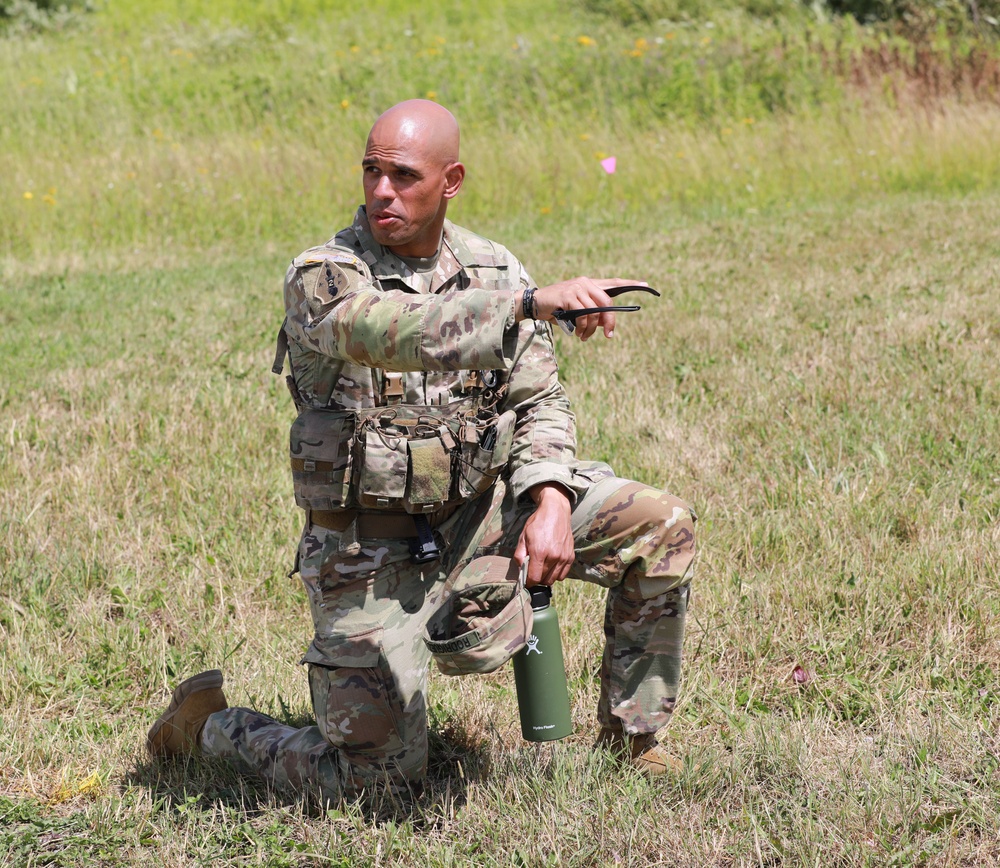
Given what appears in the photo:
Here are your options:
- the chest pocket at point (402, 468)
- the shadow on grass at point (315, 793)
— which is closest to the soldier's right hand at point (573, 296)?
the chest pocket at point (402, 468)

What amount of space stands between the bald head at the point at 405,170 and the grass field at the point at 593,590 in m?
1.56

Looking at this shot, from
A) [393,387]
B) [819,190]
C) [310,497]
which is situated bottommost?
[819,190]

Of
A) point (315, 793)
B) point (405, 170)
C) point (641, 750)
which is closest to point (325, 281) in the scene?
point (405, 170)

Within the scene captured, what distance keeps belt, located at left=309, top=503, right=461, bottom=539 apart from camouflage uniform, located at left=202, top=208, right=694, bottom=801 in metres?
0.01

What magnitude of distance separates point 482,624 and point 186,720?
4.12 feet

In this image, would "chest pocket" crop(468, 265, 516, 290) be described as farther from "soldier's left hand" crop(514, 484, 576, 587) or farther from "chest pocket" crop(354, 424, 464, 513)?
"soldier's left hand" crop(514, 484, 576, 587)

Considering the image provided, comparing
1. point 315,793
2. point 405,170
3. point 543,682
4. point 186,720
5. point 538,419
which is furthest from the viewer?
point 186,720

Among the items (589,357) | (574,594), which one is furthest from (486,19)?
(574,594)

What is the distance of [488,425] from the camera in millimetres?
3379

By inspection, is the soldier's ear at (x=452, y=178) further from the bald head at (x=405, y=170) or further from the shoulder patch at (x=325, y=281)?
the shoulder patch at (x=325, y=281)

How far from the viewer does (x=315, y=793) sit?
3.40 meters

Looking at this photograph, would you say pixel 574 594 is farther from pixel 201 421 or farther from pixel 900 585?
pixel 201 421

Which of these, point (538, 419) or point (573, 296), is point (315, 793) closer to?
point (538, 419)

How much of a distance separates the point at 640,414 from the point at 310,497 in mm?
3206
